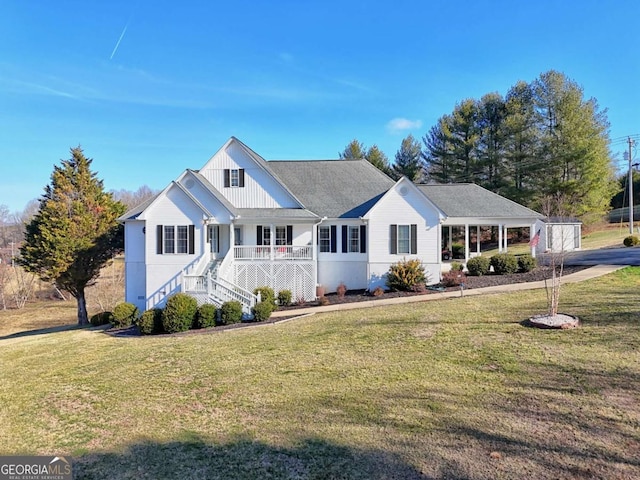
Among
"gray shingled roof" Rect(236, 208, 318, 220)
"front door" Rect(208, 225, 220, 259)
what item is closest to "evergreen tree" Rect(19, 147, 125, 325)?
"front door" Rect(208, 225, 220, 259)

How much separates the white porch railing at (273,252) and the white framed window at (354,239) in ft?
7.77

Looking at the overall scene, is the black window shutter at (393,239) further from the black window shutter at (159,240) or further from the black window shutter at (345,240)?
the black window shutter at (159,240)

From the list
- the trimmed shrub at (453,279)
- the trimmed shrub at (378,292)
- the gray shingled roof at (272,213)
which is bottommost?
the trimmed shrub at (378,292)

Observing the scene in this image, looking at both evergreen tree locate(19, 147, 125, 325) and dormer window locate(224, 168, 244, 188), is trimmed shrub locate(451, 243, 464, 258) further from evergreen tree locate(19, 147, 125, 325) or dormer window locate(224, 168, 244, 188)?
evergreen tree locate(19, 147, 125, 325)

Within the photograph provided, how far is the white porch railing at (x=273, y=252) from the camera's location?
19359mm

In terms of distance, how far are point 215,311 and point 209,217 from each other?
527 cm

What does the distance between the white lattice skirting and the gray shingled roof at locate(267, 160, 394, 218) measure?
3.48 m

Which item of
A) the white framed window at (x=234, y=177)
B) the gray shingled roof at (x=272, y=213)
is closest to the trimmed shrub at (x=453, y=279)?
the gray shingled roof at (x=272, y=213)

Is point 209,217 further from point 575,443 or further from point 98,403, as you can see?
point 575,443

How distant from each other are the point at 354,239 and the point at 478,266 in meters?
6.72

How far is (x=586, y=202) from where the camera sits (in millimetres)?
36031

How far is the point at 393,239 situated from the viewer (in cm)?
1955

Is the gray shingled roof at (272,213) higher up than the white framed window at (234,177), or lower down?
lower down

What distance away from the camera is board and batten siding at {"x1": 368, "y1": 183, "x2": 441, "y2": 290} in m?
19.5
